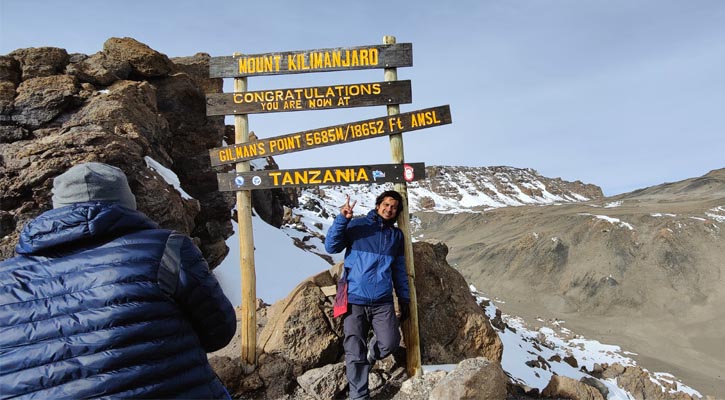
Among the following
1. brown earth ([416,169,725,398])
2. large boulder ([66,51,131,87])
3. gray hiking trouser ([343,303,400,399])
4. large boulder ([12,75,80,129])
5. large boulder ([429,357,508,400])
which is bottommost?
brown earth ([416,169,725,398])

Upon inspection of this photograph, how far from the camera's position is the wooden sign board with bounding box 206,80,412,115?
6586mm

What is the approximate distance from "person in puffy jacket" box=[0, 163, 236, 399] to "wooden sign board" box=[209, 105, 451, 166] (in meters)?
4.66

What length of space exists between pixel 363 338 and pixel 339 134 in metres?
3.01

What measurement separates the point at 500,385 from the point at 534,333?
34.6 m

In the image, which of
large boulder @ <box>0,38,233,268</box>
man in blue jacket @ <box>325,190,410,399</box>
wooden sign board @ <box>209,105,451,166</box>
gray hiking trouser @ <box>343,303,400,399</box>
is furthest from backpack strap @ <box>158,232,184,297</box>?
large boulder @ <box>0,38,233,268</box>

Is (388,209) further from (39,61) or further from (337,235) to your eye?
(39,61)

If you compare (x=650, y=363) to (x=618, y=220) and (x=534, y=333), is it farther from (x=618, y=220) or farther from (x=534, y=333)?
(x=618, y=220)

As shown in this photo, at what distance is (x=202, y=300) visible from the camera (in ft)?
6.73

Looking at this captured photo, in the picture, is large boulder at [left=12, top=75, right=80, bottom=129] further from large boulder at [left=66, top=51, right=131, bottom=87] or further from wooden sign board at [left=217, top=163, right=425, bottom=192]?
wooden sign board at [left=217, top=163, right=425, bottom=192]

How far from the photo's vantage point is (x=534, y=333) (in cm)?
3628

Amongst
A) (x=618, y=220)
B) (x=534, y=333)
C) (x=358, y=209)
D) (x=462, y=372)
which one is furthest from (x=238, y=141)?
(x=358, y=209)

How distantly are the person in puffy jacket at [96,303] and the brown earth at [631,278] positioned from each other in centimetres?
3692

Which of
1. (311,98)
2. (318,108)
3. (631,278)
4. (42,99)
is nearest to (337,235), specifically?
(318,108)

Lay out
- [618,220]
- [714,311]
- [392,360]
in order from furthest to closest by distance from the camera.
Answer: [618,220] → [714,311] → [392,360]
